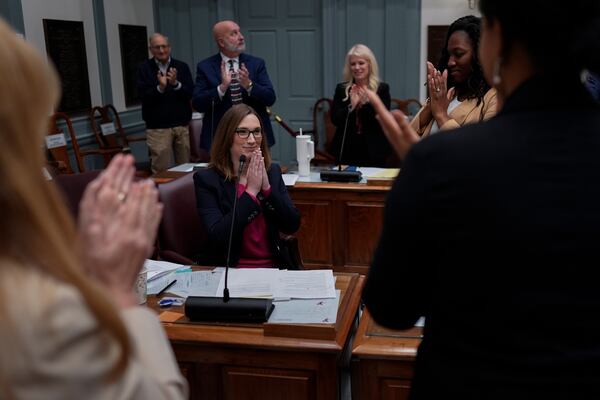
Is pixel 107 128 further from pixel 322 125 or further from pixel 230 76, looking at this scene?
pixel 322 125

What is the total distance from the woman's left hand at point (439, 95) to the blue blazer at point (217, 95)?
7.62ft

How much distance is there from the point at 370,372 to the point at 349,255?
2.15m

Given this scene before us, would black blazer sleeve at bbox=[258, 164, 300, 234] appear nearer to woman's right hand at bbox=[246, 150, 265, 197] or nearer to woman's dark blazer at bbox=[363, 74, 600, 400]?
woman's right hand at bbox=[246, 150, 265, 197]

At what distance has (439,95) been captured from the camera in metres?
2.39

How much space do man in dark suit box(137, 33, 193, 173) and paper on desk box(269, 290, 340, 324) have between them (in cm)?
407

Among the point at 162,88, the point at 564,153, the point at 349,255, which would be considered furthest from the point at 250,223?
the point at 162,88

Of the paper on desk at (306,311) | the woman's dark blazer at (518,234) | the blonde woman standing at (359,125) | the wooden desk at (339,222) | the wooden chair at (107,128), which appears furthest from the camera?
the wooden chair at (107,128)

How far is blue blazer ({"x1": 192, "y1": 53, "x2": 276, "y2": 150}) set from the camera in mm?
4574

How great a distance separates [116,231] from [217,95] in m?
3.73

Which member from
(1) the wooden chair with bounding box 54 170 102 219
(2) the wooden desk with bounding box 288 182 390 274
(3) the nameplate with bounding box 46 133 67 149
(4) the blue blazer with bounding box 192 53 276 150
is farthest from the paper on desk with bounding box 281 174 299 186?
(3) the nameplate with bounding box 46 133 67 149

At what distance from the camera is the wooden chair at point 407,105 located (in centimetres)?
625

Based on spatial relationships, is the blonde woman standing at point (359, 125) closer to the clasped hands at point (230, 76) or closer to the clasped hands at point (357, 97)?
the clasped hands at point (357, 97)

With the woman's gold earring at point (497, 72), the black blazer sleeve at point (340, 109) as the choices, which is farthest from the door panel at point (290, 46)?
the woman's gold earring at point (497, 72)

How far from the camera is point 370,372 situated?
174 centimetres
